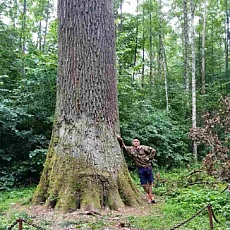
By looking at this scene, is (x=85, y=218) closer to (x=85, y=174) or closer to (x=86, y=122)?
(x=85, y=174)

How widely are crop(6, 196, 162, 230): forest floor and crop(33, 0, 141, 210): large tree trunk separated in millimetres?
147

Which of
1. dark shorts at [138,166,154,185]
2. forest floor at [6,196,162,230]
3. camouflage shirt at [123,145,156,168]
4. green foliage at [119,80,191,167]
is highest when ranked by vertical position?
green foliage at [119,80,191,167]

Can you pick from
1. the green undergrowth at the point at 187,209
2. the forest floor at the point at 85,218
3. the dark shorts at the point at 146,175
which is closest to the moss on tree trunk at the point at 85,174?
the forest floor at the point at 85,218

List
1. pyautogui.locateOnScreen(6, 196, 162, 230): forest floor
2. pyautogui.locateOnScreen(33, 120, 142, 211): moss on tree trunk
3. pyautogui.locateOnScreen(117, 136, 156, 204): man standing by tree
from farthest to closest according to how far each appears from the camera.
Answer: pyautogui.locateOnScreen(117, 136, 156, 204): man standing by tree < pyautogui.locateOnScreen(33, 120, 142, 211): moss on tree trunk < pyautogui.locateOnScreen(6, 196, 162, 230): forest floor

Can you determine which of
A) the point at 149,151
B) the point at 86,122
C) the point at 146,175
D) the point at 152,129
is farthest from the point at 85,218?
the point at 152,129

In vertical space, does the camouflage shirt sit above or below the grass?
above

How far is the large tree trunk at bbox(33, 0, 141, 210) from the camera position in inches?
196

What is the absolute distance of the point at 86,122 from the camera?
17.1ft

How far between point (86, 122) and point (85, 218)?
1.55 metres

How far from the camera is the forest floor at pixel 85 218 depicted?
4.19 metres

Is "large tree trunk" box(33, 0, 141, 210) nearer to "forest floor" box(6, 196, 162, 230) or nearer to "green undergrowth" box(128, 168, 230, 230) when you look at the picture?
"forest floor" box(6, 196, 162, 230)

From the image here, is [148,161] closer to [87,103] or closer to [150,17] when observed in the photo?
[87,103]

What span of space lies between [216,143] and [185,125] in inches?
262

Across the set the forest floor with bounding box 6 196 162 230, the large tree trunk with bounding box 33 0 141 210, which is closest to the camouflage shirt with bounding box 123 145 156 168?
the large tree trunk with bounding box 33 0 141 210
